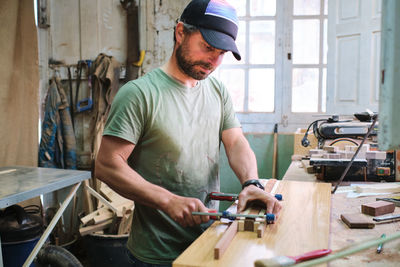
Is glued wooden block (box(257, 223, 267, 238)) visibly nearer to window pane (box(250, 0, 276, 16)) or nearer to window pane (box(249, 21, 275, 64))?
window pane (box(249, 21, 275, 64))

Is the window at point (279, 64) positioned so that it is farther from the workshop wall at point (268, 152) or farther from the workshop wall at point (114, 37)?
the workshop wall at point (114, 37)

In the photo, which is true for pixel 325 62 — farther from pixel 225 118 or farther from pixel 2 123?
pixel 2 123

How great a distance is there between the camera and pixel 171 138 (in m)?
1.52

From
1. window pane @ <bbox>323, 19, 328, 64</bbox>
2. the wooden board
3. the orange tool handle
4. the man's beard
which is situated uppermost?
window pane @ <bbox>323, 19, 328, 64</bbox>

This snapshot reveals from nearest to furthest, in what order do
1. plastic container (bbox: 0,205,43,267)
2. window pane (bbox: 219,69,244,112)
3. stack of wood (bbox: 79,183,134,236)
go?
1. plastic container (bbox: 0,205,43,267)
2. stack of wood (bbox: 79,183,134,236)
3. window pane (bbox: 219,69,244,112)

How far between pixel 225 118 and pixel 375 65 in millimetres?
2265

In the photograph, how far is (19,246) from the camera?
2.60m

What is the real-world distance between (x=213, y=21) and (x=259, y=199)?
0.73 meters

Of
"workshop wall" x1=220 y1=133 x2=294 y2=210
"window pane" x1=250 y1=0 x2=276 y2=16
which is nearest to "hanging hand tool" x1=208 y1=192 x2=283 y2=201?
"workshop wall" x1=220 y1=133 x2=294 y2=210

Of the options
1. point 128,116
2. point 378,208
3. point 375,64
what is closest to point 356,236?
point 378,208

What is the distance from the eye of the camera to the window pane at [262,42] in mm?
4055

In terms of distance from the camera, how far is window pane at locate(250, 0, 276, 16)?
4.02m

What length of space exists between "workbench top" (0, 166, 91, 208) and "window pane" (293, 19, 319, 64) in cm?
264

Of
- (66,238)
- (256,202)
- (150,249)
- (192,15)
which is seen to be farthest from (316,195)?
(66,238)
